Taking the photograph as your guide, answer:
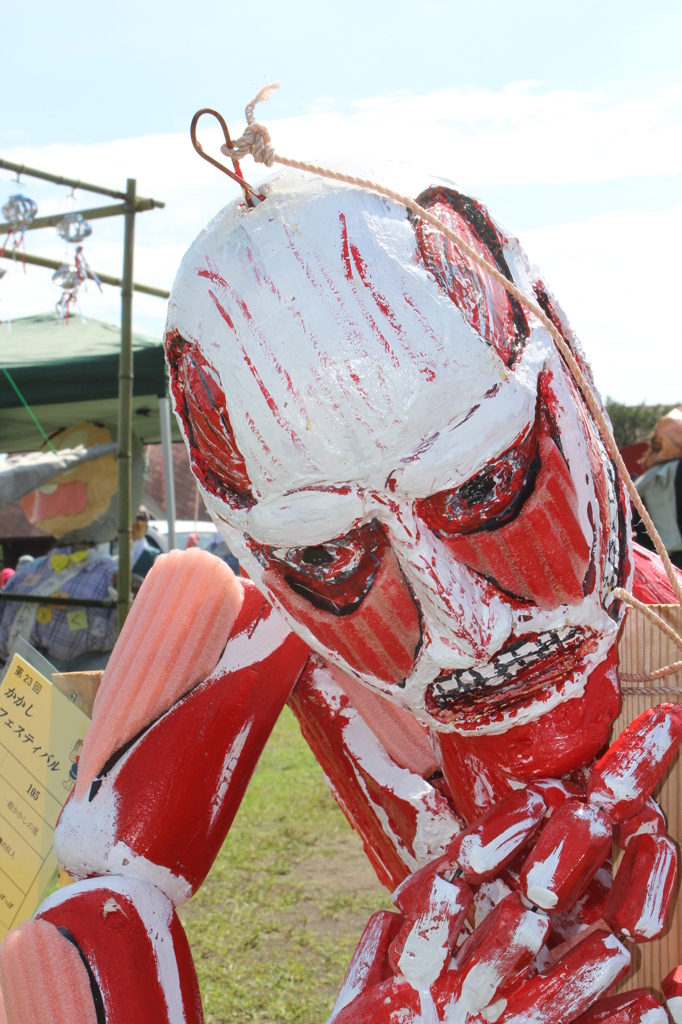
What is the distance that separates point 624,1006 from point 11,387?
3.09 metres

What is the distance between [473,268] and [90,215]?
8.28 ft

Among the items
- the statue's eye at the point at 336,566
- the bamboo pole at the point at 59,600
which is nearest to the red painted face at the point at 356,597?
the statue's eye at the point at 336,566

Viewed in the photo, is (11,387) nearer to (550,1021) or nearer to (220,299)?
(220,299)

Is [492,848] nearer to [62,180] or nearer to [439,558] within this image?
[439,558]

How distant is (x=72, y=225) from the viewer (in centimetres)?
302

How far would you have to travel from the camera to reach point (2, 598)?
10.5 feet

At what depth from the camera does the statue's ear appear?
2.52 feet

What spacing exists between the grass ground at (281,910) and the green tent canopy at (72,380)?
60.7 inches

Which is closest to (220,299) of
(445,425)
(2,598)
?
(445,425)

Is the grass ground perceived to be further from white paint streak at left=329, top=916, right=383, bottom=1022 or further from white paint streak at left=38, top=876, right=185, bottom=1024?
white paint streak at left=329, top=916, right=383, bottom=1022

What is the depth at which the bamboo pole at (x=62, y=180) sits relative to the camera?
8.98ft

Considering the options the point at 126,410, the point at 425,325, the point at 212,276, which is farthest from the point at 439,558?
the point at 126,410

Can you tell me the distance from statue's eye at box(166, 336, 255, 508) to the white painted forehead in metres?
0.02

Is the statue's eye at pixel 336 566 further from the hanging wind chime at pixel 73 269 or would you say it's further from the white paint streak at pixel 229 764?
the hanging wind chime at pixel 73 269
